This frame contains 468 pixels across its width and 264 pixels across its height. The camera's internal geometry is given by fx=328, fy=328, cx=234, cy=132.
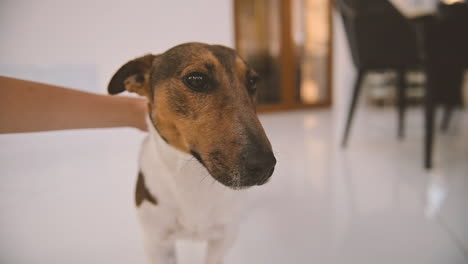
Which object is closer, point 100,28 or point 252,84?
point 100,28

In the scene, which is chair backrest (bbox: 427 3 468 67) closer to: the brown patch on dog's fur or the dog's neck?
the dog's neck

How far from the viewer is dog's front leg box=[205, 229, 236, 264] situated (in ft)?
2.44

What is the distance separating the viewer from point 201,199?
0.71 m

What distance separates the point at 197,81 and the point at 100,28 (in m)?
0.20

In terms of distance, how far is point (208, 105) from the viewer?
2.06ft

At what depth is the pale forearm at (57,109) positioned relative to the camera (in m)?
0.59

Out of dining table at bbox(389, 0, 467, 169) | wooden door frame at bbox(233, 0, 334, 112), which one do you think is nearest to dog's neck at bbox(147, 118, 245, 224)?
dining table at bbox(389, 0, 467, 169)

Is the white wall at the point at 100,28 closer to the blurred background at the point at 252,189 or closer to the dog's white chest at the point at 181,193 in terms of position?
the blurred background at the point at 252,189

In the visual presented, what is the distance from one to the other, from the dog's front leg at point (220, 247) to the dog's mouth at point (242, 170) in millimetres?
227

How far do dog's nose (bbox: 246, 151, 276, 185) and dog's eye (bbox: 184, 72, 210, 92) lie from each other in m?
0.20

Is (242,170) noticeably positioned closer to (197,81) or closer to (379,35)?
(197,81)

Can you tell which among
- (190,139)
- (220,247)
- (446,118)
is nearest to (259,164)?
(190,139)

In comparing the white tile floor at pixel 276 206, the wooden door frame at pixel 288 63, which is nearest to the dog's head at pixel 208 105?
the white tile floor at pixel 276 206

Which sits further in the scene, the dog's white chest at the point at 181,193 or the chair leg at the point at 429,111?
the chair leg at the point at 429,111
